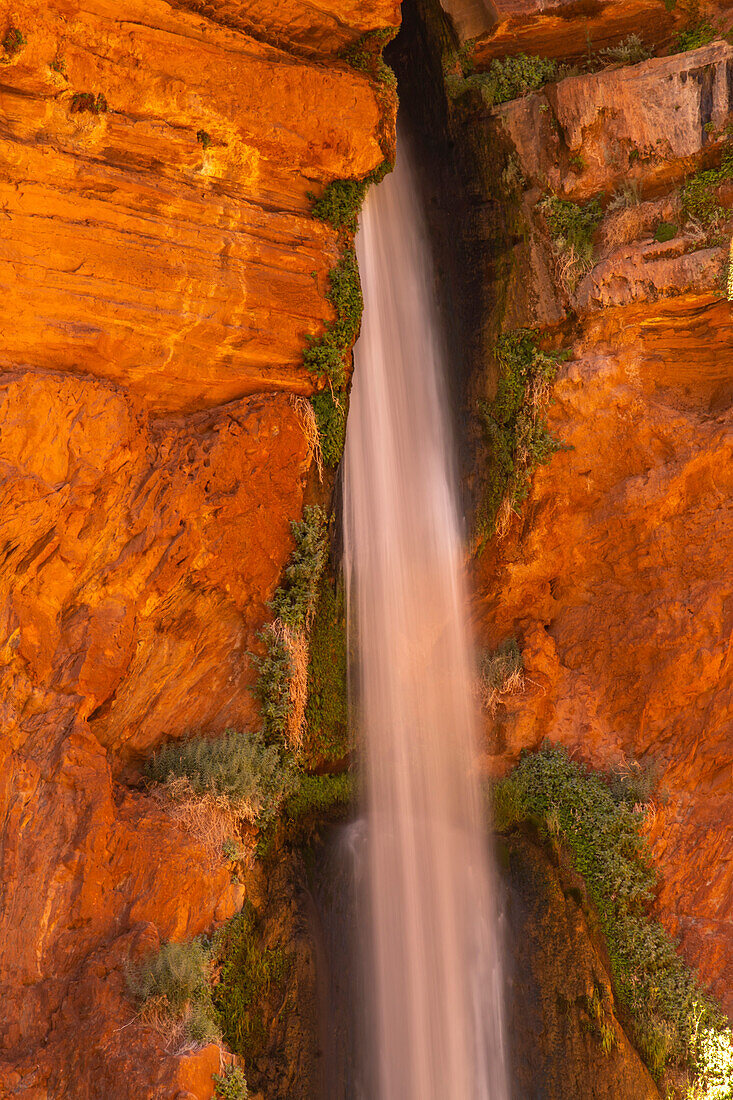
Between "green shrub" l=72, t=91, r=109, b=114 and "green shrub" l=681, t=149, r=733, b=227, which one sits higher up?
"green shrub" l=72, t=91, r=109, b=114

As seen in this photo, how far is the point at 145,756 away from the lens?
797 cm

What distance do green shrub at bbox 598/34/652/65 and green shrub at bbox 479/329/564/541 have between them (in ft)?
10.3

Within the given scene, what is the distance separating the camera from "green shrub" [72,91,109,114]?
23.9ft

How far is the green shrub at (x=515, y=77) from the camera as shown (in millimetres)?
10117

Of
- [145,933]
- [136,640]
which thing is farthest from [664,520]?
[145,933]

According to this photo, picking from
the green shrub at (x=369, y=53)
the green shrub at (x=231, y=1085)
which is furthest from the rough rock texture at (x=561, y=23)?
the green shrub at (x=231, y=1085)

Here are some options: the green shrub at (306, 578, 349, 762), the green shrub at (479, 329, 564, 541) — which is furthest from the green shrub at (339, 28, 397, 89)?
the green shrub at (306, 578, 349, 762)

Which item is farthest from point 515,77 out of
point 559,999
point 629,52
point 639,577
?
point 559,999

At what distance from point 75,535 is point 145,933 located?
311cm

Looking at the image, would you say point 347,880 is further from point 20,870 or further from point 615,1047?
point 20,870

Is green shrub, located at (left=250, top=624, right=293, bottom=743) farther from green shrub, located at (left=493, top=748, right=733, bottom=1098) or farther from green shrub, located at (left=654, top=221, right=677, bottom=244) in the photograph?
green shrub, located at (left=654, top=221, right=677, bottom=244)

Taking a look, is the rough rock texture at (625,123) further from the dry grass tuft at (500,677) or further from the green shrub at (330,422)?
the dry grass tuft at (500,677)

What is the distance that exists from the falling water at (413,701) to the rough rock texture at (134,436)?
1.41 meters

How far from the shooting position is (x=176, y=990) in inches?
260
